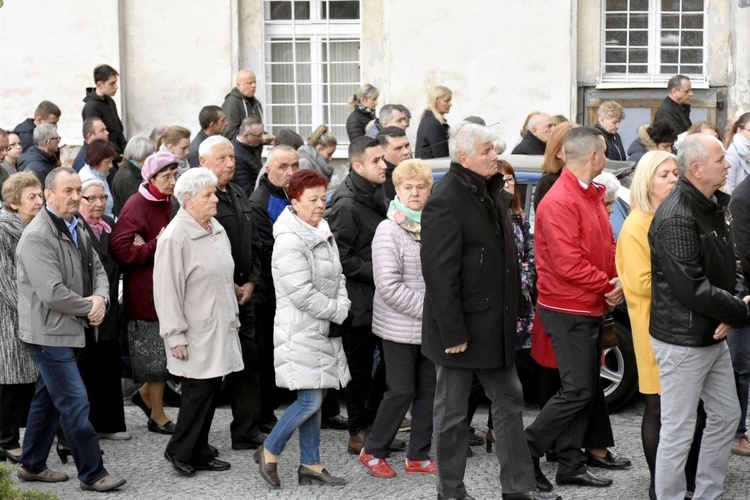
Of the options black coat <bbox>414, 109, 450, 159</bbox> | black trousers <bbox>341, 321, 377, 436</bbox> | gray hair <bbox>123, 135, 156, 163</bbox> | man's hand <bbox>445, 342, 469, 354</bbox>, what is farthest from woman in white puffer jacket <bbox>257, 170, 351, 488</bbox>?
black coat <bbox>414, 109, 450, 159</bbox>

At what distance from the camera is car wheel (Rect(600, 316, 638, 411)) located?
27.5 ft

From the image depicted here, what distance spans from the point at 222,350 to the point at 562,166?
7.58 ft

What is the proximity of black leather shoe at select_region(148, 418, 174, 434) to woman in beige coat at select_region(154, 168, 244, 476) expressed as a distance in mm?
1007

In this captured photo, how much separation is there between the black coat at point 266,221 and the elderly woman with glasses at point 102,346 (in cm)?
93

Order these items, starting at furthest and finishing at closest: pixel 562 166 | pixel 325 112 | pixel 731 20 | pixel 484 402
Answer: pixel 325 112, pixel 731 20, pixel 484 402, pixel 562 166

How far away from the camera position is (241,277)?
305 inches

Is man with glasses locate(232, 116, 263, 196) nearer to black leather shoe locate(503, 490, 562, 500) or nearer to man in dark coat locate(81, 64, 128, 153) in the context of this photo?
man in dark coat locate(81, 64, 128, 153)

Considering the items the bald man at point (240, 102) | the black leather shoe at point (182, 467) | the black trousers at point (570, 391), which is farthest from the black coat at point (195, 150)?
the black trousers at point (570, 391)

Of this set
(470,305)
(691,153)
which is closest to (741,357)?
(691,153)

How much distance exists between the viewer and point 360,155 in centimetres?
766

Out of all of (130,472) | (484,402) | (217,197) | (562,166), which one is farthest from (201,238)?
(484,402)

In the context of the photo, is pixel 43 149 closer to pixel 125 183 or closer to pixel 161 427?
pixel 125 183

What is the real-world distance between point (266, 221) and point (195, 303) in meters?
1.12

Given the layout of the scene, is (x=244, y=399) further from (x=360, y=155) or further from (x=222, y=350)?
(x=360, y=155)
